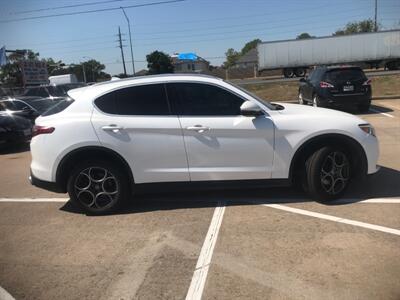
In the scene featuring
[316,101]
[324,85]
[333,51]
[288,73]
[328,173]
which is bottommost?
[288,73]

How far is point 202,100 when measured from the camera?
558 cm

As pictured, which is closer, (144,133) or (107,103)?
(144,133)

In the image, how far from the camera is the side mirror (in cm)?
535

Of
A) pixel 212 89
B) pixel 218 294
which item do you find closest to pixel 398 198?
pixel 212 89

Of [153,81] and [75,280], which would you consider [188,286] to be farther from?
[153,81]

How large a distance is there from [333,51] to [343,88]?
32.7 metres

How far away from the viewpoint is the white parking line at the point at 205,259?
366 cm

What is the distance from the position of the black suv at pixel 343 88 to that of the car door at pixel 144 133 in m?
9.26

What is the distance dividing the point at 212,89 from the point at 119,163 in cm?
147

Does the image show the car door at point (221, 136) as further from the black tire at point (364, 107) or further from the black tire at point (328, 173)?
the black tire at point (364, 107)

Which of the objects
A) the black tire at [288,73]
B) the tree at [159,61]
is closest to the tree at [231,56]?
the tree at [159,61]

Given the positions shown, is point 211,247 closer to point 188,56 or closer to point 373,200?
point 373,200

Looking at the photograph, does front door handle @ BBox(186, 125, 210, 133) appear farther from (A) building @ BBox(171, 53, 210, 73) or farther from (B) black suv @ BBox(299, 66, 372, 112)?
(A) building @ BBox(171, 53, 210, 73)

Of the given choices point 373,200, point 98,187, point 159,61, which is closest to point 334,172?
point 373,200
